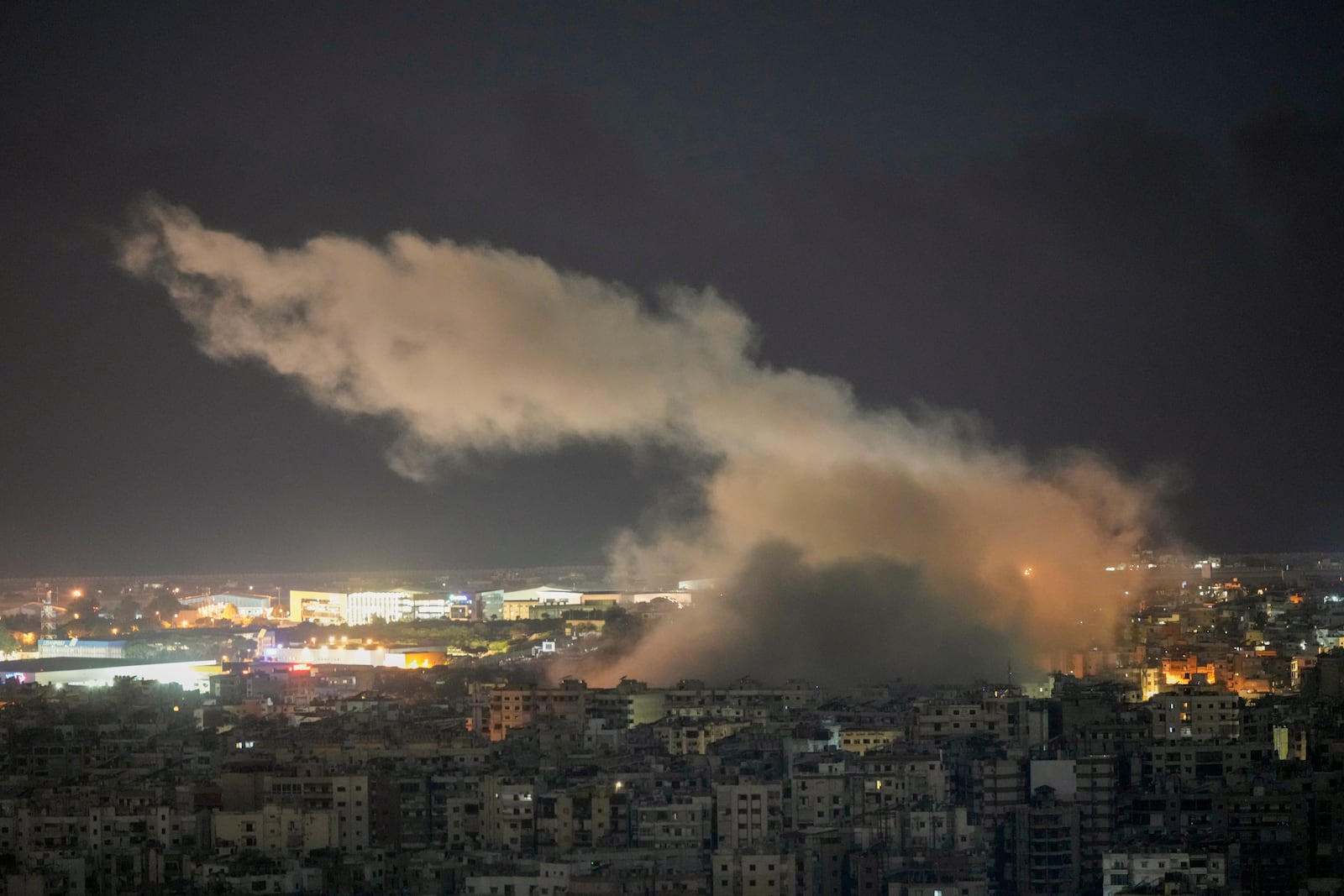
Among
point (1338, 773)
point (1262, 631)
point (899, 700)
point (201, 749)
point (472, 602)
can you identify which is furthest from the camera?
point (472, 602)

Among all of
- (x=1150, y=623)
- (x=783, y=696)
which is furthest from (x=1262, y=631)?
(x=783, y=696)

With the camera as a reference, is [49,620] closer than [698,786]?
No

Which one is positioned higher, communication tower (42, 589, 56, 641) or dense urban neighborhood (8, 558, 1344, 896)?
communication tower (42, 589, 56, 641)

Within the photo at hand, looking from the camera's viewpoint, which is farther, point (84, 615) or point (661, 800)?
point (84, 615)

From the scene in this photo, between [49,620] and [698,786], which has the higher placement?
[49,620]

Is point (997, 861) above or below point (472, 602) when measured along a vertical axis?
below

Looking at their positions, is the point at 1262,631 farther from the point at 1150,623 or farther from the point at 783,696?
the point at 783,696

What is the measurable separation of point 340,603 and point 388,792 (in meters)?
35.7

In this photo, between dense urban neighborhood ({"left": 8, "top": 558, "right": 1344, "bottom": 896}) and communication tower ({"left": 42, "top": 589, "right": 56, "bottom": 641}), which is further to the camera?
communication tower ({"left": 42, "top": 589, "right": 56, "bottom": 641})

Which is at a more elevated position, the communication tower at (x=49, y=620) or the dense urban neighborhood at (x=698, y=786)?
the communication tower at (x=49, y=620)

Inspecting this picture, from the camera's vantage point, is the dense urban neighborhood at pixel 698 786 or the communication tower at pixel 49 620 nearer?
the dense urban neighborhood at pixel 698 786

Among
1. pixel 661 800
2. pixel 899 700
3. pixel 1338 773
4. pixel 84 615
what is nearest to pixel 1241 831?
pixel 1338 773

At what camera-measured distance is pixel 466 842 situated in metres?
23.0

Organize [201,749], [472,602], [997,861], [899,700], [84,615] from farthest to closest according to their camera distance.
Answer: [472,602]
[84,615]
[899,700]
[201,749]
[997,861]
